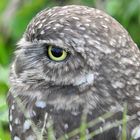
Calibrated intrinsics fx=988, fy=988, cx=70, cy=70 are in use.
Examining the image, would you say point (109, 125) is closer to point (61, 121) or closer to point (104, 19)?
point (61, 121)

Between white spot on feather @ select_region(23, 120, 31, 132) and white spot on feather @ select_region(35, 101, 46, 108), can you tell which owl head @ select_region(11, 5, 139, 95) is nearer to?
white spot on feather @ select_region(35, 101, 46, 108)

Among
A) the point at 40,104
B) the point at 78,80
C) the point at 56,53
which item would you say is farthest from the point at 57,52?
the point at 40,104

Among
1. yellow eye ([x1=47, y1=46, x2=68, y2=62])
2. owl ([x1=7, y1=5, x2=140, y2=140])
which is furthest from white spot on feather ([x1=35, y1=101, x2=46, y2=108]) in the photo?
yellow eye ([x1=47, y1=46, x2=68, y2=62])

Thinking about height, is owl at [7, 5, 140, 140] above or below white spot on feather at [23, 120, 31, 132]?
above

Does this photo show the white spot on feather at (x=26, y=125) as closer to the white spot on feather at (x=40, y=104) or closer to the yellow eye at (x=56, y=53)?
the white spot on feather at (x=40, y=104)

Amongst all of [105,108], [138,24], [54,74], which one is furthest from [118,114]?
[138,24]

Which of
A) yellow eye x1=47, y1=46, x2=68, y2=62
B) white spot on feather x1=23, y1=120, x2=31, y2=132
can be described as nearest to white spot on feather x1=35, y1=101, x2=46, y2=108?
white spot on feather x1=23, y1=120, x2=31, y2=132

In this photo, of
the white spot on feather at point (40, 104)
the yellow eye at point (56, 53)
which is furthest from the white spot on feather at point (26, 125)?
the yellow eye at point (56, 53)

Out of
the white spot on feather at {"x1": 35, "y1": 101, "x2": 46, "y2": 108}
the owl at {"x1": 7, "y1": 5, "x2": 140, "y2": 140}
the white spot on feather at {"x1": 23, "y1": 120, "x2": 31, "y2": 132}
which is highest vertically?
the owl at {"x1": 7, "y1": 5, "x2": 140, "y2": 140}

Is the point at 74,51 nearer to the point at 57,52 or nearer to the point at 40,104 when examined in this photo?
the point at 57,52

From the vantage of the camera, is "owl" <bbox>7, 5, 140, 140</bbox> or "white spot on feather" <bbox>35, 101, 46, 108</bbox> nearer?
"owl" <bbox>7, 5, 140, 140</bbox>
